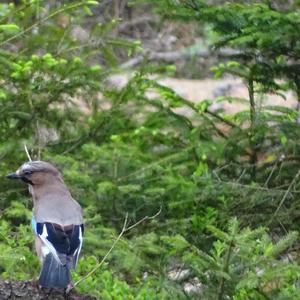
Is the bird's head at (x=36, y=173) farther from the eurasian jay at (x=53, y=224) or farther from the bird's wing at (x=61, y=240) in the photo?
the bird's wing at (x=61, y=240)

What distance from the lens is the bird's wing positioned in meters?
6.86

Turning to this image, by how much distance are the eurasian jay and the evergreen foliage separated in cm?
28

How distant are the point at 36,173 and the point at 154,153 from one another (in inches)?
83.4

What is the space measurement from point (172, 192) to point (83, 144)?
51.2 inches

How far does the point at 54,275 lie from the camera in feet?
21.6

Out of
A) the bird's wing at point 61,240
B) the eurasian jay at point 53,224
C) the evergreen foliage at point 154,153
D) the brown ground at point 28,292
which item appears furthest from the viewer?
the evergreen foliage at point 154,153

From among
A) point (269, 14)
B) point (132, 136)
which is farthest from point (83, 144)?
point (269, 14)

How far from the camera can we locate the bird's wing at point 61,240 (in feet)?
22.5

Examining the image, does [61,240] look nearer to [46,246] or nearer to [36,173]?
[46,246]

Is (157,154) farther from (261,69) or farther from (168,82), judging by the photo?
(168,82)

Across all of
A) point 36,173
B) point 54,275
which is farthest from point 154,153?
point 54,275

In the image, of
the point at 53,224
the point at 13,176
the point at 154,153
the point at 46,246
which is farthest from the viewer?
the point at 154,153

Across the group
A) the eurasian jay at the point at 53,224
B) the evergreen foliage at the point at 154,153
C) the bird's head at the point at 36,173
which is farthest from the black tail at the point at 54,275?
the bird's head at the point at 36,173

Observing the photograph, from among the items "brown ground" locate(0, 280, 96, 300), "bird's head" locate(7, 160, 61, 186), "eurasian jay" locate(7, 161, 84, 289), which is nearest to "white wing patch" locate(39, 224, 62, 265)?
"eurasian jay" locate(7, 161, 84, 289)
